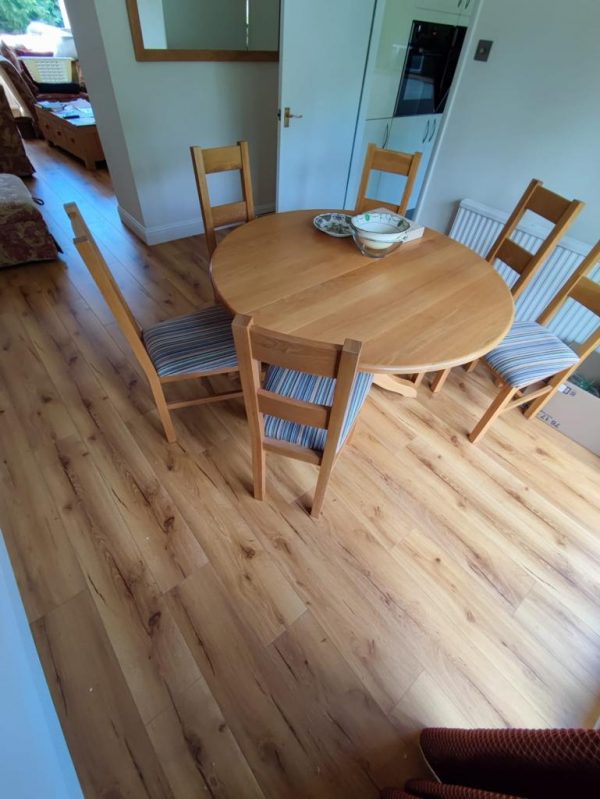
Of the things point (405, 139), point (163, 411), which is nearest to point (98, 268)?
point (163, 411)

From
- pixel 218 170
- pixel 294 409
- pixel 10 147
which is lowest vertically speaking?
pixel 10 147

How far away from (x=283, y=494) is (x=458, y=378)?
4.19 feet

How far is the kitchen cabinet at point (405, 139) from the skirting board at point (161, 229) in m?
1.74

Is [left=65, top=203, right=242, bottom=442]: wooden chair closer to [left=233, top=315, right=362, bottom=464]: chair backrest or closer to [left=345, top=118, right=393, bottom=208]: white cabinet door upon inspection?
[left=233, top=315, right=362, bottom=464]: chair backrest

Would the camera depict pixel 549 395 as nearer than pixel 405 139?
Yes

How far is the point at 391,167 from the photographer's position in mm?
1921

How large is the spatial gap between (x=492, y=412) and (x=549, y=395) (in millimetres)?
384

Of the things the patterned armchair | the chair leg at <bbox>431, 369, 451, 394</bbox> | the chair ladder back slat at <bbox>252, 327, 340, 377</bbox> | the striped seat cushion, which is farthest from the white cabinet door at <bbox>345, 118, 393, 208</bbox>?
the patterned armchair

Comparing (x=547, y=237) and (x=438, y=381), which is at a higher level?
(x=547, y=237)

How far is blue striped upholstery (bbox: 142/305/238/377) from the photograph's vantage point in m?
1.45

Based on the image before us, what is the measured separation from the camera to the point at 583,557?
1.48 m

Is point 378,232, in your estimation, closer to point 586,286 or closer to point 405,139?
point 586,286

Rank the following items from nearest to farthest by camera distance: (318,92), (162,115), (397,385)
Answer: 1. (397,385)
2. (318,92)
3. (162,115)

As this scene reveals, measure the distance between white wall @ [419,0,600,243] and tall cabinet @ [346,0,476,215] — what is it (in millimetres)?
303
